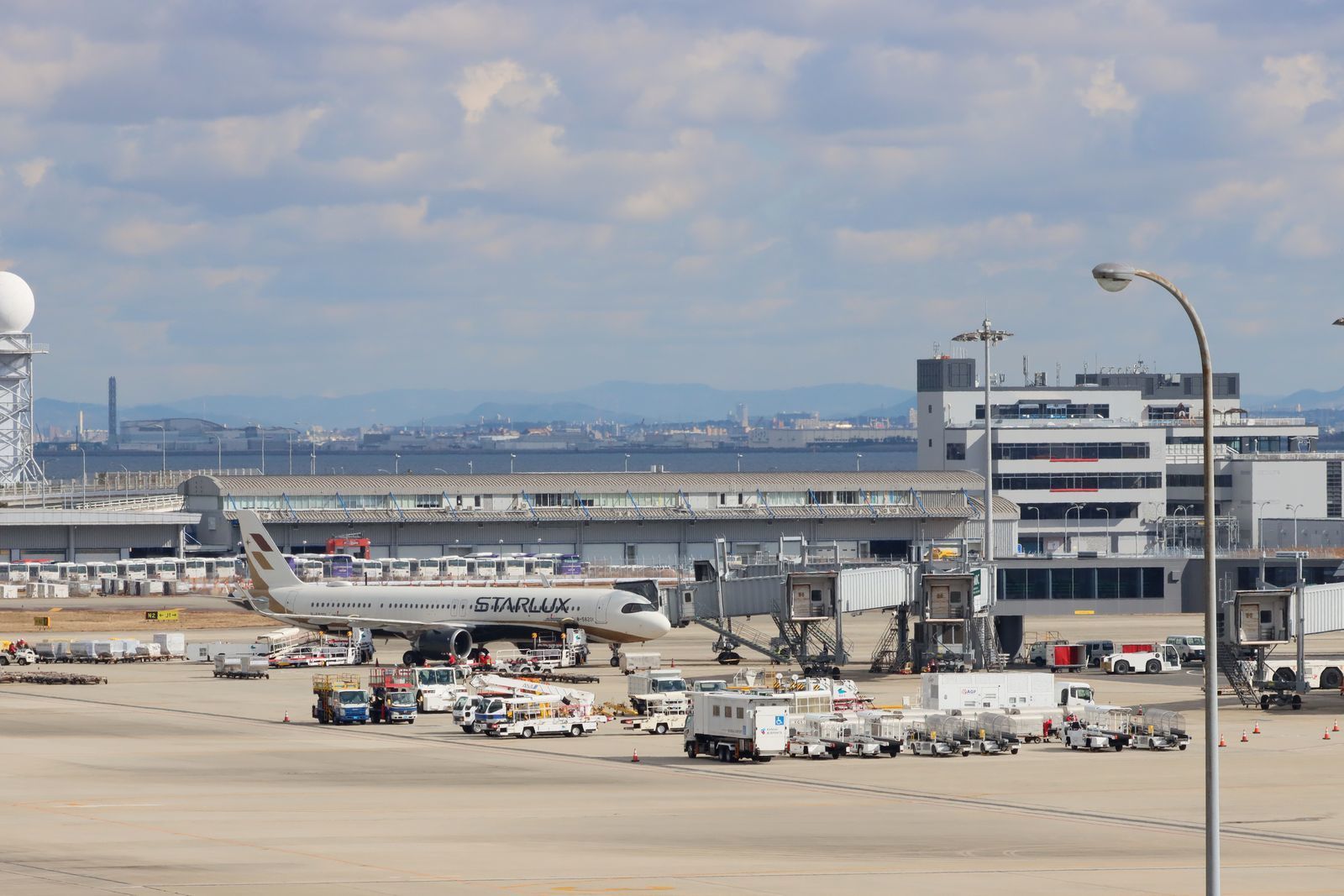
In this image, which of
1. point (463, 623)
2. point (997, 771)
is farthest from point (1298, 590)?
point (463, 623)

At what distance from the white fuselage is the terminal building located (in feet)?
198

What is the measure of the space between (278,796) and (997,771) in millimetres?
22360

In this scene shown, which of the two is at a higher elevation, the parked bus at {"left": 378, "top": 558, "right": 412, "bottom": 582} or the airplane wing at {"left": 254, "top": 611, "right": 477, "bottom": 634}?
the parked bus at {"left": 378, "top": 558, "right": 412, "bottom": 582}

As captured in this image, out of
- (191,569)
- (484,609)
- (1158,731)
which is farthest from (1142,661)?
(191,569)

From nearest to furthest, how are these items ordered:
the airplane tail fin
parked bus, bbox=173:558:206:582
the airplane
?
the airplane < the airplane tail fin < parked bus, bbox=173:558:206:582

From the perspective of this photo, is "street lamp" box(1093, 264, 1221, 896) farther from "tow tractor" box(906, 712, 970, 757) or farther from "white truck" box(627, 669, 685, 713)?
"white truck" box(627, 669, 685, 713)

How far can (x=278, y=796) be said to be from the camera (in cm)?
5334

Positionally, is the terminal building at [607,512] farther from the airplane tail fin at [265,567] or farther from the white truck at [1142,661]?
the white truck at [1142,661]

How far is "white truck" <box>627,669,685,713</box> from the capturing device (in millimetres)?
75688

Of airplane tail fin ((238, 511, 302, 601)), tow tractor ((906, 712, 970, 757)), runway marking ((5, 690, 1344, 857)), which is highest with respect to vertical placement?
airplane tail fin ((238, 511, 302, 601))

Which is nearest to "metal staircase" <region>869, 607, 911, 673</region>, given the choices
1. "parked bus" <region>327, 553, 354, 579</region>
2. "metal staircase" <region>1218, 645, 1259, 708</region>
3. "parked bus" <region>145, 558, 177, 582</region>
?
"metal staircase" <region>1218, 645, 1259, 708</region>

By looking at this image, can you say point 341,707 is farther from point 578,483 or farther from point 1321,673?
point 578,483

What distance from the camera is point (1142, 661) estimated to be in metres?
98.1

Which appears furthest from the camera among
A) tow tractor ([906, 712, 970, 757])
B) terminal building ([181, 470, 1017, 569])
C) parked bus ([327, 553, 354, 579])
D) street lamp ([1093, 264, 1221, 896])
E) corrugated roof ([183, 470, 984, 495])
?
corrugated roof ([183, 470, 984, 495])
